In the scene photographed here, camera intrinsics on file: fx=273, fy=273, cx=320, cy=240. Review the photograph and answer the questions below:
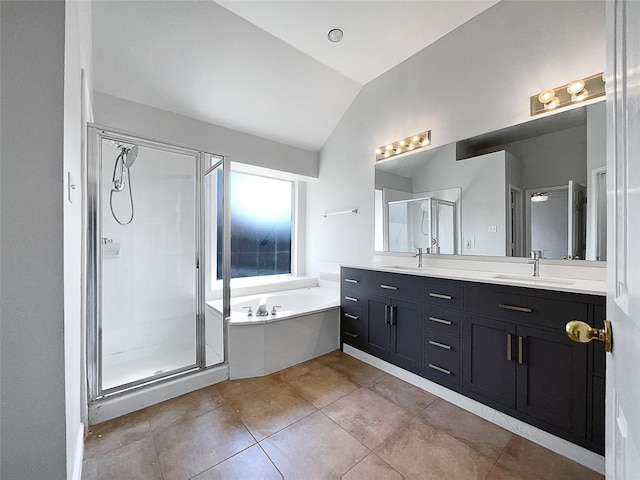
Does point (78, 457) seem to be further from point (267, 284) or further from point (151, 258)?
point (267, 284)

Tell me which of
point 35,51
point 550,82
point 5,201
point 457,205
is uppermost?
point 550,82

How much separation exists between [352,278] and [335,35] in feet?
7.15

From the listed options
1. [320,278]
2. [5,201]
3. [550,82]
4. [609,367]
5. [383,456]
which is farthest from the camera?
[320,278]

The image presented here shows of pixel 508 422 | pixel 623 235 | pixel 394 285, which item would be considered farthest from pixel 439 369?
pixel 623 235

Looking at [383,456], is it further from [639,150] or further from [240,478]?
[639,150]

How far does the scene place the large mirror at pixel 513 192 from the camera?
1727 millimetres

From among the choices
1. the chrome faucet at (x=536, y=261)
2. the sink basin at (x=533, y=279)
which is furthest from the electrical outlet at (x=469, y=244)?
the chrome faucet at (x=536, y=261)

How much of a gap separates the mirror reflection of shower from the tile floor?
157cm

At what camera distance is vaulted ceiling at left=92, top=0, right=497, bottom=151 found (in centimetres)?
204

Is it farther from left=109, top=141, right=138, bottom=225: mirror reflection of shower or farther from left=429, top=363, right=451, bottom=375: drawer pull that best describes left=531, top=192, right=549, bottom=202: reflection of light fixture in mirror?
left=109, top=141, right=138, bottom=225: mirror reflection of shower

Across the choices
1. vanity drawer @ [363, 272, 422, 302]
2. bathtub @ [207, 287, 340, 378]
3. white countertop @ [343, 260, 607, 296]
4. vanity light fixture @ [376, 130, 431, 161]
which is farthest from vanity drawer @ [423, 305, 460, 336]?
vanity light fixture @ [376, 130, 431, 161]

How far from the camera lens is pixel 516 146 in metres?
2.05

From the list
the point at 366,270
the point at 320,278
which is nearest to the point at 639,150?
the point at 366,270

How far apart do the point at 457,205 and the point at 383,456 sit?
6.25 feet
